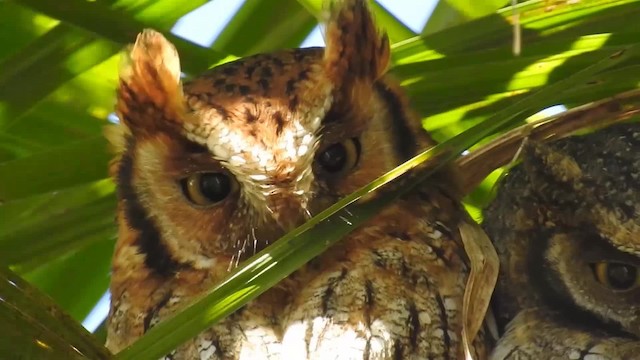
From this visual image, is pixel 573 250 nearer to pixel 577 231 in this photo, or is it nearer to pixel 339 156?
pixel 577 231

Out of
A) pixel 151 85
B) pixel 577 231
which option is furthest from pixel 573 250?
pixel 151 85

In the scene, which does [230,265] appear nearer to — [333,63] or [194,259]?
[194,259]

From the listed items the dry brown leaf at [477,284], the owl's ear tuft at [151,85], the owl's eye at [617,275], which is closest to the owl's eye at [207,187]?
the owl's ear tuft at [151,85]

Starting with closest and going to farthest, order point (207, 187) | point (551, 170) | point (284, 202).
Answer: point (284, 202) < point (207, 187) < point (551, 170)

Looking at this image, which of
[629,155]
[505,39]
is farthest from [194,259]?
[629,155]

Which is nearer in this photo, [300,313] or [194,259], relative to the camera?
[300,313]

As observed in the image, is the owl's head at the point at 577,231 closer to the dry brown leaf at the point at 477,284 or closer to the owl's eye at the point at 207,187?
the dry brown leaf at the point at 477,284
